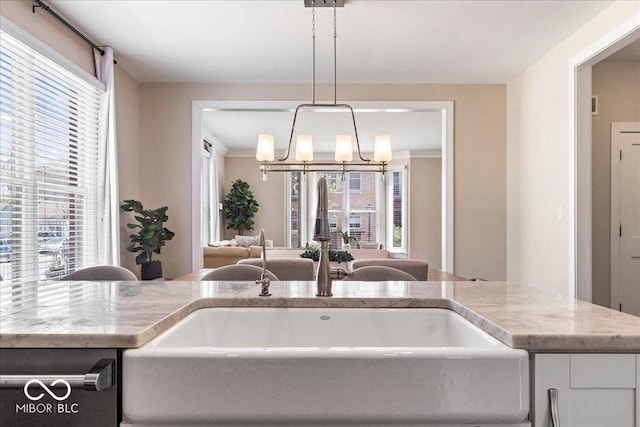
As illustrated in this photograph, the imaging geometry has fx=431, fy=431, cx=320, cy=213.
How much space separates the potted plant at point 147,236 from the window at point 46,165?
400 mm

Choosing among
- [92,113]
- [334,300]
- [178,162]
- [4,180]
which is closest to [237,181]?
[178,162]

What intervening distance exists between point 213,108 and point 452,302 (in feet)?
14.0

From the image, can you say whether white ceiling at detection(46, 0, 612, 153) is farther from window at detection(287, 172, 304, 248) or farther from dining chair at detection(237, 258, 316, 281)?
window at detection(287, 172, 304, 248)

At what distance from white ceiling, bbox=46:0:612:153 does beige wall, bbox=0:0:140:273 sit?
0.44ft

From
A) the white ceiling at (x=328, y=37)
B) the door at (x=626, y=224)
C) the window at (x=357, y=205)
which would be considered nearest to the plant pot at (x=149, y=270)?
the white ceiling at (x=328, y=37)

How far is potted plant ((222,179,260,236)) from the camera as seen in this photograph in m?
8.77

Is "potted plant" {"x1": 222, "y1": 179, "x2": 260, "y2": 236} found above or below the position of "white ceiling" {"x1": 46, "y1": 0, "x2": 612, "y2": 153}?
below

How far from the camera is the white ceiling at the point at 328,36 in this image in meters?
3.10

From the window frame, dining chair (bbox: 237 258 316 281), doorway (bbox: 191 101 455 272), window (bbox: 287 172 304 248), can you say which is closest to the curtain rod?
doorway (bbox: 191 101 455 272)

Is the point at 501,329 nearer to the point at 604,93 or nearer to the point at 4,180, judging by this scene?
the point at 4,180

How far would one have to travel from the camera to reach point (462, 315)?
1.08 metres

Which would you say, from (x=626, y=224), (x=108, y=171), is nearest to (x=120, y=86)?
(x=108, y=171)

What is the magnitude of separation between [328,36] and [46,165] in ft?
7.91

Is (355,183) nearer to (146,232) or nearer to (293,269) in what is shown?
(146,232)
